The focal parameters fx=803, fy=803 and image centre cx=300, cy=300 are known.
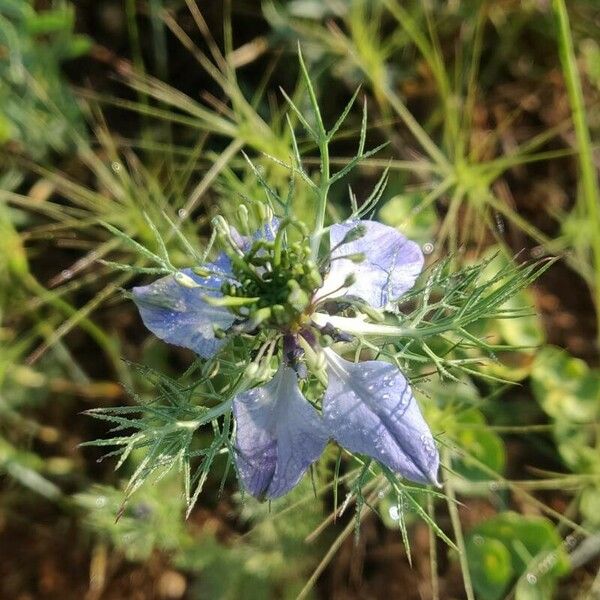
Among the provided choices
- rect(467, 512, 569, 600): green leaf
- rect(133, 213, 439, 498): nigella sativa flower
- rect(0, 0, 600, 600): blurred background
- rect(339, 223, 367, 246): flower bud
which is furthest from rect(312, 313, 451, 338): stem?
rect(467, 512, 569, 600): green leaf

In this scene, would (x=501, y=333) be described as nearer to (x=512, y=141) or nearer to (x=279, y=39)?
(x=512, y=141)

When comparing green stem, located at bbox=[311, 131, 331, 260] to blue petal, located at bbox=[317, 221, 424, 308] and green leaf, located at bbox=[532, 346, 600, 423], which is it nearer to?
blue petal, located at bbox=[317, 221, 424, 308]

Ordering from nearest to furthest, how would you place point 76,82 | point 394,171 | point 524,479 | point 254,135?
1. point 254,135
2. point 524,479
3. point 394,171
4. point 76,82

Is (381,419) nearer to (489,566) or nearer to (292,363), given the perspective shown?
(292,363)

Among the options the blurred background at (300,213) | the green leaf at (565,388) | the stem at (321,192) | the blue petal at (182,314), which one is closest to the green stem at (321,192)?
the stem at (321,192)

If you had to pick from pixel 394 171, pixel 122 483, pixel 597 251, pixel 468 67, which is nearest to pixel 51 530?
pixel 122 483

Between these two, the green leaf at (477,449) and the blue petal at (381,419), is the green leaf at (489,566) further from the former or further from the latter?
the blue petal at (381,419)

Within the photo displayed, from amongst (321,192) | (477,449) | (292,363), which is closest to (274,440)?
(292,363)
